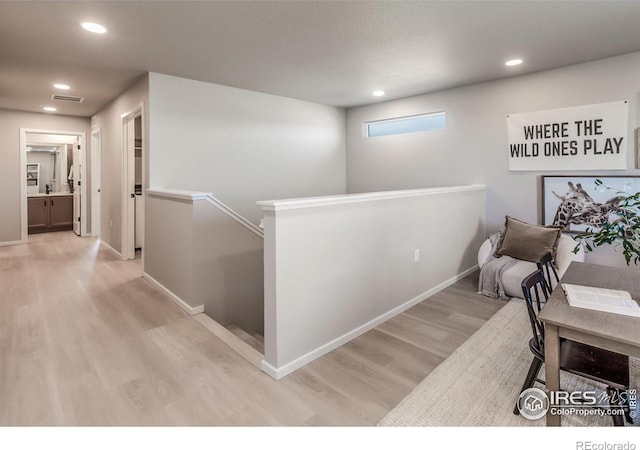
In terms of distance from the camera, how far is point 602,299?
1.60 metres

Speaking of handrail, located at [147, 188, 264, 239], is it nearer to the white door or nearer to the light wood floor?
the light wood floor

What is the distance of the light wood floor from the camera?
1785mm

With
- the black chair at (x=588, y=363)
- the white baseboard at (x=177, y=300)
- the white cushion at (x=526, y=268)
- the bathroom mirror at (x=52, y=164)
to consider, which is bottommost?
the white baseboard at (x=177, y=300)

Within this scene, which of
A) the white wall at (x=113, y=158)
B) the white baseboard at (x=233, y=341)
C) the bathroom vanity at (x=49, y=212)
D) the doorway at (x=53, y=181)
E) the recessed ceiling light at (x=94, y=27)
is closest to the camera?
the white baseboard at (x=233, y=341)

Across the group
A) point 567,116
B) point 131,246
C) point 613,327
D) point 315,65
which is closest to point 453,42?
point 315,65

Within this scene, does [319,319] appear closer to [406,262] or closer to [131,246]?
[406,262]

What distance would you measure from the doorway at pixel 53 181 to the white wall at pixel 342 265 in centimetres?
622

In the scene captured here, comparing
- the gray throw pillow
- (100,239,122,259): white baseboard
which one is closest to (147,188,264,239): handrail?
(100,239,122,259): white baseboard

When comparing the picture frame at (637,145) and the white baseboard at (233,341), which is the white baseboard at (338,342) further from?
the picture frame at (637,145)

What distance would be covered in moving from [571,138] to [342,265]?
305cm

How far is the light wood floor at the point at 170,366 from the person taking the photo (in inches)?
70.3

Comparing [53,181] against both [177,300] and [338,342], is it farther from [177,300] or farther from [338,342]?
[338,342]

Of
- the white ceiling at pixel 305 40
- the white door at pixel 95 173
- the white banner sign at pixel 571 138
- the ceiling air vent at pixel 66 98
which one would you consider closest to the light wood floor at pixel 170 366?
the white banner sign at pixel 571 138
